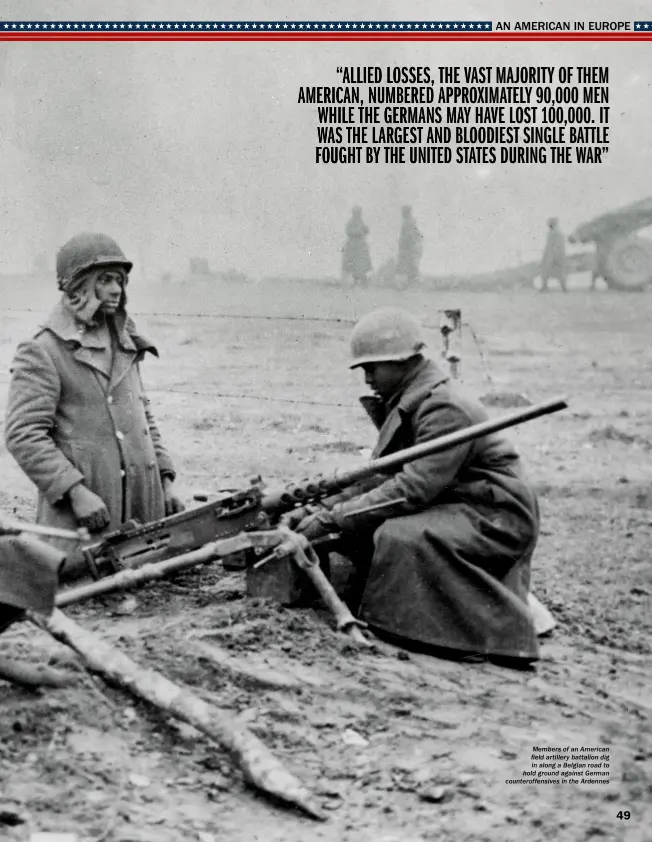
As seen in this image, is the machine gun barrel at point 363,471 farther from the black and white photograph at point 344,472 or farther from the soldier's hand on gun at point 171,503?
the soldier's hand on gun at point 171,503

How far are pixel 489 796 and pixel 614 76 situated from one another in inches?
174

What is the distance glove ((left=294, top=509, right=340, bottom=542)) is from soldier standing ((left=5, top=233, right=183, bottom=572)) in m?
0.96

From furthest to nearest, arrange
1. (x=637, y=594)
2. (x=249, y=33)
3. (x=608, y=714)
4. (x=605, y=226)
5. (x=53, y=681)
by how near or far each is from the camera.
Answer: (x=605, y=226) < (x=637, y=594) < (x=249, y=33) < (x=608, y=714) < (x=53, y=681)

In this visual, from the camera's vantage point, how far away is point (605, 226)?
316 inches

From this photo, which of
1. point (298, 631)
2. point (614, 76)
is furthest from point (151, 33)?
point (298, 631)

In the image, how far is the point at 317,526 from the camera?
5355 mm

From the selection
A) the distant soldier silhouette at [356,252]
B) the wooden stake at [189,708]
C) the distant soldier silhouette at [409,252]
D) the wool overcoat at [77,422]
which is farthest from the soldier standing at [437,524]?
the distant soldier silhouette at [409,252]

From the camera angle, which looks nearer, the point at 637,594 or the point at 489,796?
the point at 489,796

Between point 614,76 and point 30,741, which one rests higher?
point 614,76

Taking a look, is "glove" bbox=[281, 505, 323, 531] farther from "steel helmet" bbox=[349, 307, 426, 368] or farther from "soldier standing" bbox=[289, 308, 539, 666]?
"steel helmet" bbox=[349, 307, 426, 368]

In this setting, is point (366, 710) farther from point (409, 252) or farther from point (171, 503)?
point (409, 252)

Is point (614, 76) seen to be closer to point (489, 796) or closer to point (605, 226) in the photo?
point (605, 226)

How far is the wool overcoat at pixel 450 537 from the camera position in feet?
16.3

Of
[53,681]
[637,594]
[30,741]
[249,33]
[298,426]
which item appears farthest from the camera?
[298,426]
